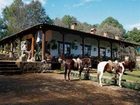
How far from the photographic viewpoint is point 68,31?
29.4 meters

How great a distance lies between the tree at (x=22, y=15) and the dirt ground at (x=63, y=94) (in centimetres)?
5465

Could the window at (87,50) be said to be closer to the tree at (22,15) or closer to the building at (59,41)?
the building at (59,41)

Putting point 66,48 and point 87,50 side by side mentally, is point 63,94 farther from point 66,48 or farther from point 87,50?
point 87,50

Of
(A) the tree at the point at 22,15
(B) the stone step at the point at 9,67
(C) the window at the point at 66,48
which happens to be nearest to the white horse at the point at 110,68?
(B) the stone step at the point at 9,67

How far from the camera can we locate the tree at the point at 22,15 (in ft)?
234

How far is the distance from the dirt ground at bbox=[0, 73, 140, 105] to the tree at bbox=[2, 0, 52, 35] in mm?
54654

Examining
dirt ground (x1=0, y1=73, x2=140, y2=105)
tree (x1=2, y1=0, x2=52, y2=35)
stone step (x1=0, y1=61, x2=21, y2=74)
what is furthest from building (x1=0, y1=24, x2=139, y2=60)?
tree (x1=2, y1=0, x2=52, y2=35)

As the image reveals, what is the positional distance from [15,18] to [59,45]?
42.8m

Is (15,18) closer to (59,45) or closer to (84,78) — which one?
(59,45)

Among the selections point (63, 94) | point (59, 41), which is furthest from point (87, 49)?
point (63, 94)

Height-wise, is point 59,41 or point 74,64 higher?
point 59,41

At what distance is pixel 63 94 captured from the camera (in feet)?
46.6

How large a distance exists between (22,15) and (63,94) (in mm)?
60002

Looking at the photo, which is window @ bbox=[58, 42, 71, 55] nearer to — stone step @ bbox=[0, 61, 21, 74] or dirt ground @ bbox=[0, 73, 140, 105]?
stone step @ bbox=[0, 61, 21, 74]
